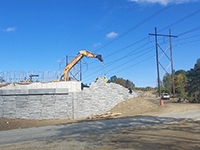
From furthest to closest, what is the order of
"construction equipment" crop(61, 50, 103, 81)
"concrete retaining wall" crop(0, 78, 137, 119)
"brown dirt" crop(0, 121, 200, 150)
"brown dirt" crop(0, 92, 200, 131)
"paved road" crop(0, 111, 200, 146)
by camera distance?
"construction equipment" crop(61, 50, 103, 81), "concrete retaining wall" crop(0, 78, 137, 119), "brown dirt" crop(0, 92, 200, 131), "paved road" crop(0, 111, 200, 146), "brown dirt" crop(0, 121, 200, 150)

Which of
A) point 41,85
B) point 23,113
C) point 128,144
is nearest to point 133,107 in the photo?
point 41,85

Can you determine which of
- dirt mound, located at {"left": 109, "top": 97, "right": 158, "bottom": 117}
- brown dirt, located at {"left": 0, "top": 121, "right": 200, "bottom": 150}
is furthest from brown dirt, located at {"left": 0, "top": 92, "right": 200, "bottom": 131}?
brown dirt, located at {"left": 0, "top": 121, "right": 200, "bottom": 150}

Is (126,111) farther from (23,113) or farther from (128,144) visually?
(128,144)

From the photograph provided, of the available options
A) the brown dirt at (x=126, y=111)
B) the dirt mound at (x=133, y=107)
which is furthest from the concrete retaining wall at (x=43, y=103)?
the dirt mound at (x=133, y=107)

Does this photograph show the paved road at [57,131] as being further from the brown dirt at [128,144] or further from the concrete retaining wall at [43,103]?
the concrete retaining wall at [43,103]

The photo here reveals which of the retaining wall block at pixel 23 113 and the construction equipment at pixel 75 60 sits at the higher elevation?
the construction equipment at pixel 75 60

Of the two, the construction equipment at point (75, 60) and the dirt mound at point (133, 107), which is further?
the construction equipment at point (75, 60)

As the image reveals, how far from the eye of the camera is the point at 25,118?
20.4m

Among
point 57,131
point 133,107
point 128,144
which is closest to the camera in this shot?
point 128,144

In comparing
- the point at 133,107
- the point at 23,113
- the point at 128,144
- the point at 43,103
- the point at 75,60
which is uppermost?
the point at 75,60

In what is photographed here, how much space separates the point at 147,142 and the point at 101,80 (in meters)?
14.4

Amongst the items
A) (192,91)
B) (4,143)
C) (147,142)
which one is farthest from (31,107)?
(192,91)

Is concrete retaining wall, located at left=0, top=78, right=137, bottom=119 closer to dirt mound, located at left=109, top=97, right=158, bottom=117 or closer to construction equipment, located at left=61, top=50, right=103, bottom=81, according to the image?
dirt mound, located at left=109, top=97, right=158, bottom=117

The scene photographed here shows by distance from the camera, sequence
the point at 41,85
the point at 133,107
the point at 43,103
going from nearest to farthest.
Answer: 1. the point at 43,103
2. the point at 41,85
3. the point at 133,107
